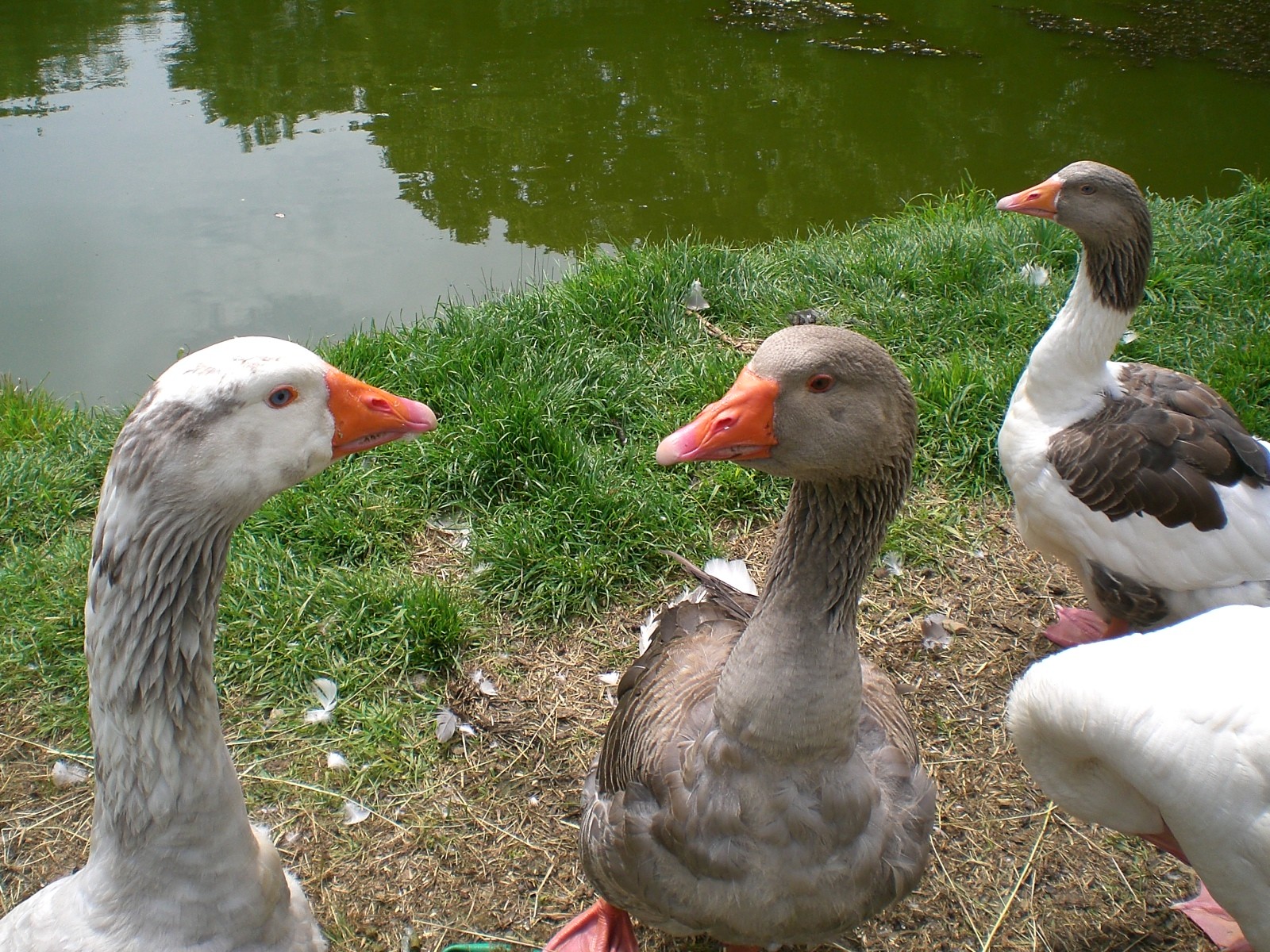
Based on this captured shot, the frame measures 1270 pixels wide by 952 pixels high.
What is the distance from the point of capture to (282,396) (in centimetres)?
165

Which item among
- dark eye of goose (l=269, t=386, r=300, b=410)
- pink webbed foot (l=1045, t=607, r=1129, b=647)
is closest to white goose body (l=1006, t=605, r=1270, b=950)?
pink webbed foot (l=1045, t=607, r=1129, b=647)

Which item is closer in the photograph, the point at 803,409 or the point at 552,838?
the point at 803,409

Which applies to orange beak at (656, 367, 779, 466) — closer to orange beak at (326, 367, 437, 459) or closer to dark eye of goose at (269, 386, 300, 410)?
orange beak at (326, 367, 437, 459)

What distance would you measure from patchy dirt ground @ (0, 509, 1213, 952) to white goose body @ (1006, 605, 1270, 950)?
0.65m

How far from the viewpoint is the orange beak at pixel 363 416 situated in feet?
5.73

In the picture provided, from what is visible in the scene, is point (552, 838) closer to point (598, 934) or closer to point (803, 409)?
point (598, 934)

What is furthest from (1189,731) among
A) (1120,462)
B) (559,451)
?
(559,451)

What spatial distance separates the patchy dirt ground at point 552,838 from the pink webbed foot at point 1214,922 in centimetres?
5

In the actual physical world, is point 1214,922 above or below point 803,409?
below

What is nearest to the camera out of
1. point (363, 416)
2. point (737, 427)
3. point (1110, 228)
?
point (363, 416)

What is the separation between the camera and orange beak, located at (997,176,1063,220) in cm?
338

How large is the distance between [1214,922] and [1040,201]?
2520mm

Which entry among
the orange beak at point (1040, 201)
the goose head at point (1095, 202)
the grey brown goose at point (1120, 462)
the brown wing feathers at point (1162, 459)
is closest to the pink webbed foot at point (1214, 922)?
the grey brown goose at point (1120, 462)

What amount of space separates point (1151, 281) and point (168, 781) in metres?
5.42
